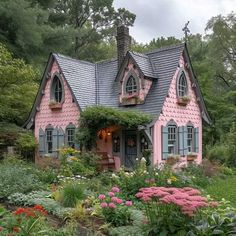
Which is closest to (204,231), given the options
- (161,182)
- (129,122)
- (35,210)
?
(35,210)

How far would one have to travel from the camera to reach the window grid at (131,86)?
684 inches

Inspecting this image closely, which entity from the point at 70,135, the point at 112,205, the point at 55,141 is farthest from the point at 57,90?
the point at 112,205

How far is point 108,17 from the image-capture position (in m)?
36.9

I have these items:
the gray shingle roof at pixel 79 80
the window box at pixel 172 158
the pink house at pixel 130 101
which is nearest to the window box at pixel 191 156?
the pink house at pixel 130 101

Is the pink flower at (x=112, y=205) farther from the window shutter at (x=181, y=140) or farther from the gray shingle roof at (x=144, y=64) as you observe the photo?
the window shutter at (x=181, y=140)

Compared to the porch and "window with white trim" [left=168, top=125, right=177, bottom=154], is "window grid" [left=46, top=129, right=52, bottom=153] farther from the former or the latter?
"window with white trim" [left=168, top=125, right=177, bottom=154]

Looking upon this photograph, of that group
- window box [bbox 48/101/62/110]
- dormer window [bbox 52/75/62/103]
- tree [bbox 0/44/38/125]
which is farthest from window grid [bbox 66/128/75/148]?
tree [bbox 0/44/38/125]

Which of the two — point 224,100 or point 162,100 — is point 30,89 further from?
point 224,100

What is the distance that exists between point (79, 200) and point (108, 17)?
101 feet

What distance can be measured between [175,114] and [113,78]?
13.9 feet

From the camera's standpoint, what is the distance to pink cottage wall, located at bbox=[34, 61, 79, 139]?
17797 mm

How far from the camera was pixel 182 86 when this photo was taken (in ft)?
58.5

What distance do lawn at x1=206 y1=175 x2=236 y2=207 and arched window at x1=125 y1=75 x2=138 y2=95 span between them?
5644mm

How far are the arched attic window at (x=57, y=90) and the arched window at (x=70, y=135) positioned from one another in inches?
57.5
